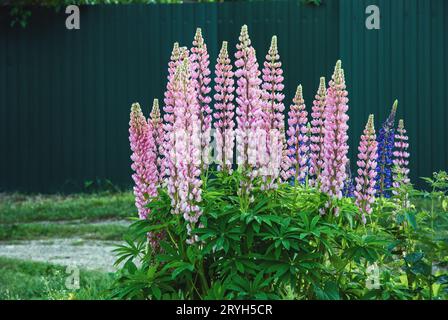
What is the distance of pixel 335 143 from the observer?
3.45m

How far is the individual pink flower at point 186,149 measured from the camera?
3.30 meters

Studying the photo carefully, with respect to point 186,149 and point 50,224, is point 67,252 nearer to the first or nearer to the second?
point 50,224

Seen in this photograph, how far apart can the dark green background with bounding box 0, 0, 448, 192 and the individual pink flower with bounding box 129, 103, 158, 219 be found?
25.4ft

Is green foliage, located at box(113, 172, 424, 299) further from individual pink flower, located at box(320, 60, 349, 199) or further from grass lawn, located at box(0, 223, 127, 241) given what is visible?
grass lawn, located at box(0, 223, 127, 241)

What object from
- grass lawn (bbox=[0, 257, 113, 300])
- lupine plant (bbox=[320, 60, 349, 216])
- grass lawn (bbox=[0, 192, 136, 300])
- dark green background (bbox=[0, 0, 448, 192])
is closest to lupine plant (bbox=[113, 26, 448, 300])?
lupine plant (bbox=[320, 60, 349, 216])

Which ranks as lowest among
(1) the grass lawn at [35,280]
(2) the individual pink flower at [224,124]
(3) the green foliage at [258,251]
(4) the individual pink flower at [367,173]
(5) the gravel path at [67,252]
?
(5) the gravel path at [67,252]

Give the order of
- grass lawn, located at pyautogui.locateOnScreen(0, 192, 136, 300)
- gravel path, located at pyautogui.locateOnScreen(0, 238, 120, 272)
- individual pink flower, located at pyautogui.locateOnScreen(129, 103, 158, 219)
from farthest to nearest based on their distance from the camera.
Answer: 1. gravel path, located at pyautogui.locateOnScreen(0, 238, 120, 272)
2. grass lawn, located at pyautogui.locateOnScreen(0, 192, 136, 300)
3. individual pink flower, located at pyautogui.locateOnScreen(129, 103, 158, 219)

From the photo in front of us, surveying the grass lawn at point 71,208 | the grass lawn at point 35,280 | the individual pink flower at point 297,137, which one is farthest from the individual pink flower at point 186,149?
the grass lawn at point 71,208

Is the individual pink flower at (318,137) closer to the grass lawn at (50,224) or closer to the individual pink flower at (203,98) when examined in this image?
the individual pink flower at (203,98)

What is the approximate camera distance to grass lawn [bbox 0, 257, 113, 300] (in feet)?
18.9

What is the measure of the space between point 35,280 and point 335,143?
→ 3635 millimetres

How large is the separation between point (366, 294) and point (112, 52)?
912 centimetres

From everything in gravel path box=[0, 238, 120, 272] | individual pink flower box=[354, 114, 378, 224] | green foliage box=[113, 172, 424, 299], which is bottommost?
gravel path box=[0, 238, 120, 272]

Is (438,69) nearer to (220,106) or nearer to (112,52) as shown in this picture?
(112,52)
